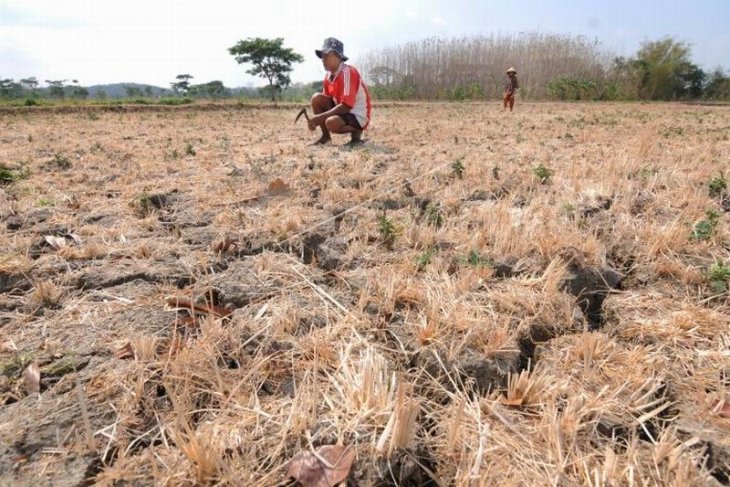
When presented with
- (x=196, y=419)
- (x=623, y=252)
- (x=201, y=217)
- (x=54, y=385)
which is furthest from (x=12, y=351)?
(x=623, y=252)

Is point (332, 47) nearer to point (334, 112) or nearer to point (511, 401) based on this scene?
point (334, 112)

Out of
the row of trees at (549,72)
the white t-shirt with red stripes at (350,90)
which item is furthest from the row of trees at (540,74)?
Answer: the white t-shirt with red stripes at (350,90)

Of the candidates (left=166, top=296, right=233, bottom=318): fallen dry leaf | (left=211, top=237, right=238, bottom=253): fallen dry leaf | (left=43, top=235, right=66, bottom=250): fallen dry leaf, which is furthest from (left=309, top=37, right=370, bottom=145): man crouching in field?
(left=166, top=296, right=233, bottom=318): fallen dry leaf

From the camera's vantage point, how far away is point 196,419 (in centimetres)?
116

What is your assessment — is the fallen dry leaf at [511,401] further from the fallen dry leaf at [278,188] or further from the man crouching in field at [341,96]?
the man crouching in field at [341,96]

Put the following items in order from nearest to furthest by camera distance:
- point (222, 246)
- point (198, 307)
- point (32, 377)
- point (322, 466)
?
point (322, 466), point (32, 377), point (198, 307), point (222, 246)

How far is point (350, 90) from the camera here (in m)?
4.91

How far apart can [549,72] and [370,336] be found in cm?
2439

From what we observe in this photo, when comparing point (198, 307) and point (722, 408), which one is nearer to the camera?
point (722, 408)

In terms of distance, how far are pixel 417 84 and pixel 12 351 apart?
2453 cm

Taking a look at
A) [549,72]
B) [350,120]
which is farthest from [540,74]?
[350,120]

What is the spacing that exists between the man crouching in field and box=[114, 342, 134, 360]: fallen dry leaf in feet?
13.1

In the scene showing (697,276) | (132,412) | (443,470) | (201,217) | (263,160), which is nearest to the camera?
(443,470)

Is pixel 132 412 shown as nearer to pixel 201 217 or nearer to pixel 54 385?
pixel 54 385
